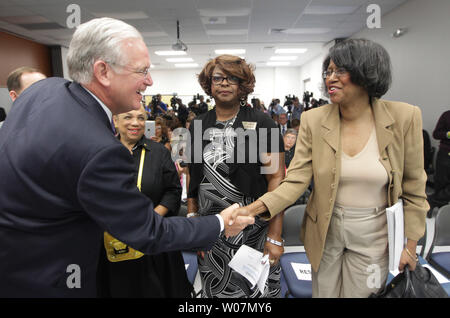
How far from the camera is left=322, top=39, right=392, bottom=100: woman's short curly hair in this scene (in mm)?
1196

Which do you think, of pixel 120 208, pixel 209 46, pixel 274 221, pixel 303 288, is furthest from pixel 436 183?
pixel 209 46

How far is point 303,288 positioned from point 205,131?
1.26 metres

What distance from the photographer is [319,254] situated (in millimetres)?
1346

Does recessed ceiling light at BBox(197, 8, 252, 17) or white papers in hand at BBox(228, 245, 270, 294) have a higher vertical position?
recessed ceiling light at BBox(197, 8, 252, 17)

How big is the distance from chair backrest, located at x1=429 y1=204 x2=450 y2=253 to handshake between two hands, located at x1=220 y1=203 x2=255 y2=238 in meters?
1.77

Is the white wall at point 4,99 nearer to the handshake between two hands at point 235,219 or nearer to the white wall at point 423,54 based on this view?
the handshake between two hands at point 235,219

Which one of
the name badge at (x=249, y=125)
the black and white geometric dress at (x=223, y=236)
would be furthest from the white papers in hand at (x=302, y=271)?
Answer: the name badge at (x=249, y=125)

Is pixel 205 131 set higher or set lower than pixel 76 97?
lower

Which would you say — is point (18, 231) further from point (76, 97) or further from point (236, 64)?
point (236, 64)

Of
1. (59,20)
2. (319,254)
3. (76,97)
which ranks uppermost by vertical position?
(59,20)

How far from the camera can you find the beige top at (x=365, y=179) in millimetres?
1239

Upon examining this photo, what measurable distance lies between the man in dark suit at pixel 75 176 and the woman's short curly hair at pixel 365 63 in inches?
32.6

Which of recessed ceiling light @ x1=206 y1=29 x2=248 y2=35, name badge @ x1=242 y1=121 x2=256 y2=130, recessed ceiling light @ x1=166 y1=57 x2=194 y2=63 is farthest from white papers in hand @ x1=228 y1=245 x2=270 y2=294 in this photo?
recessed ceiling light @ x1=166 y1=57 x2=194 y2=63

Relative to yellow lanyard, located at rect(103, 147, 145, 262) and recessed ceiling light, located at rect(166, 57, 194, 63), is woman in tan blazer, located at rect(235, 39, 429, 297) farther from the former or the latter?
recessed ceiling light, located at rect(166, 57, 194, 63)
